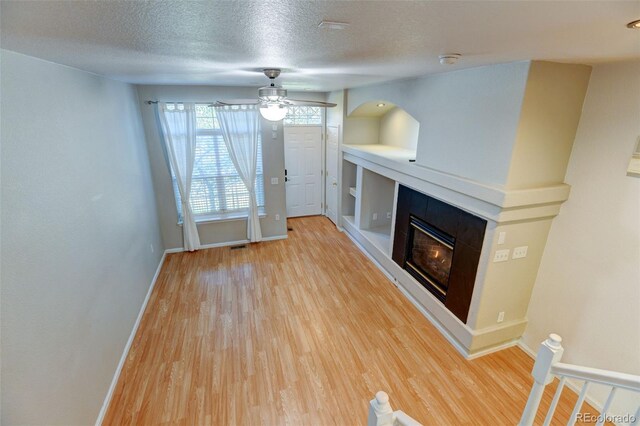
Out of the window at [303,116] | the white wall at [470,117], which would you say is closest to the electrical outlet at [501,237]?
the white wall at [470,117]

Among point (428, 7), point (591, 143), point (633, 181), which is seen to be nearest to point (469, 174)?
point (591, 143)

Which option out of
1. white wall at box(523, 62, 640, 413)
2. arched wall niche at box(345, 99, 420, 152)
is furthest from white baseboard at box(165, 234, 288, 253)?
white wall at box(523, 62, 640, 413)

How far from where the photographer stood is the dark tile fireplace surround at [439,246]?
2.89 meters

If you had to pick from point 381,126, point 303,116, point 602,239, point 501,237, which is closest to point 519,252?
point 501,237

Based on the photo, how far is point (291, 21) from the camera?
116cm

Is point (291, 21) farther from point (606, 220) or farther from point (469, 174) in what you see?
point (606, 220)

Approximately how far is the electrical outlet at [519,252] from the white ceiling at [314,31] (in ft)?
5.13

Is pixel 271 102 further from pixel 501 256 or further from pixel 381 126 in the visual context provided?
pixel 381 126

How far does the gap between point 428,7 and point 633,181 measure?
2.33 metres

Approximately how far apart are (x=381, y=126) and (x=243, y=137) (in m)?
2.62

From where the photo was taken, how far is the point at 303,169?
6.45 meters

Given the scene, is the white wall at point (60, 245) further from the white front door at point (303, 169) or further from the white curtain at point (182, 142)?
the white front door at point (303, 169)

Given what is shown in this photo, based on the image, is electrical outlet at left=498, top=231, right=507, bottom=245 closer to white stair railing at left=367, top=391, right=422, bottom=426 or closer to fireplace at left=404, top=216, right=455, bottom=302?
fireplace at left=404, top=216, right=455, bottom=302

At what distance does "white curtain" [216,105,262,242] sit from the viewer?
473 cm
